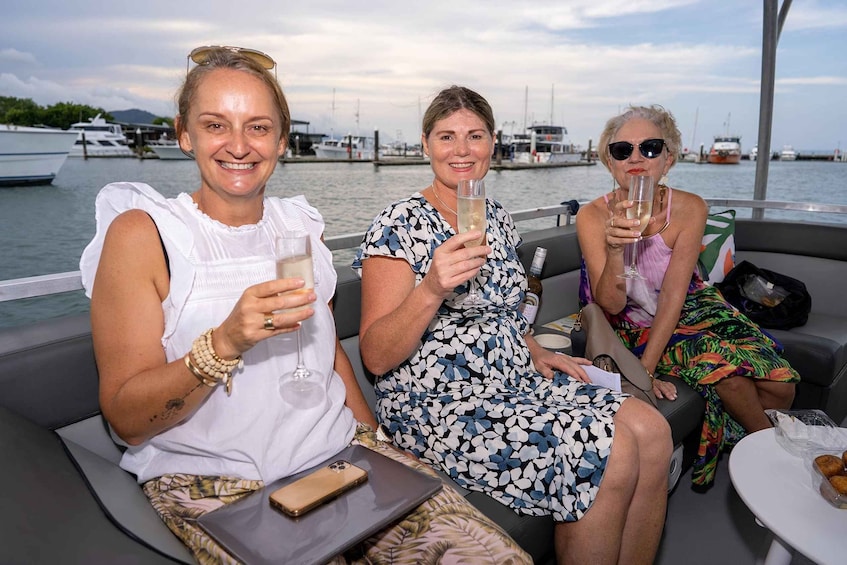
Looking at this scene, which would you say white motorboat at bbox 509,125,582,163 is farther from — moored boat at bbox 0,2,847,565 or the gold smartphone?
the gold smartphone

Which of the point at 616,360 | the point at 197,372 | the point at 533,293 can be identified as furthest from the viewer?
the point at 533,293

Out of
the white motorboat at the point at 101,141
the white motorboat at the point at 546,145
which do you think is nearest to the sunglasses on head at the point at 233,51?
the white motorboat at the point at 101,141

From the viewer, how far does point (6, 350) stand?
132 cm

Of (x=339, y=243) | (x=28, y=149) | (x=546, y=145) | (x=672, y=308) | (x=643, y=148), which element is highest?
(x=546, y=145)

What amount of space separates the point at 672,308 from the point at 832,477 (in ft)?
3.72

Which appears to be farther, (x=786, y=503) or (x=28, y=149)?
(x=28, y=149)

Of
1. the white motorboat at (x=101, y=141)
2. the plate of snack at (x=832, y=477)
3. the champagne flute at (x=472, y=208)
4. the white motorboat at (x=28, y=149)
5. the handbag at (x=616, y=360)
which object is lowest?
the plate of snack at (x=832, y=477)

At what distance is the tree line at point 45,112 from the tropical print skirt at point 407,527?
2233 cm

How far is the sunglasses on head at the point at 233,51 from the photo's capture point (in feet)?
4.49

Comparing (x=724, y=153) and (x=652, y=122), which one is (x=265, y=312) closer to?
(x=652, y=122)

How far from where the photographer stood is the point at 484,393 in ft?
5.61

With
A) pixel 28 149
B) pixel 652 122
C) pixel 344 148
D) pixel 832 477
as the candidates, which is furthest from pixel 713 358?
pixel 344 148

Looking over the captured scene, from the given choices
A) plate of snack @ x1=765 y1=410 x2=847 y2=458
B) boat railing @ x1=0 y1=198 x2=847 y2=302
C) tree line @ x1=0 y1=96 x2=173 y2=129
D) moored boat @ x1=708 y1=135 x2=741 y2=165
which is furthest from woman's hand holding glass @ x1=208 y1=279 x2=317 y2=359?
moored boat @ x1=708 y1=135 x2=741 y2=165

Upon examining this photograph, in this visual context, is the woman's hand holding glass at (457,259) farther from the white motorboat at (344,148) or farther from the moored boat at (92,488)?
the white motorboat at (344,148)
